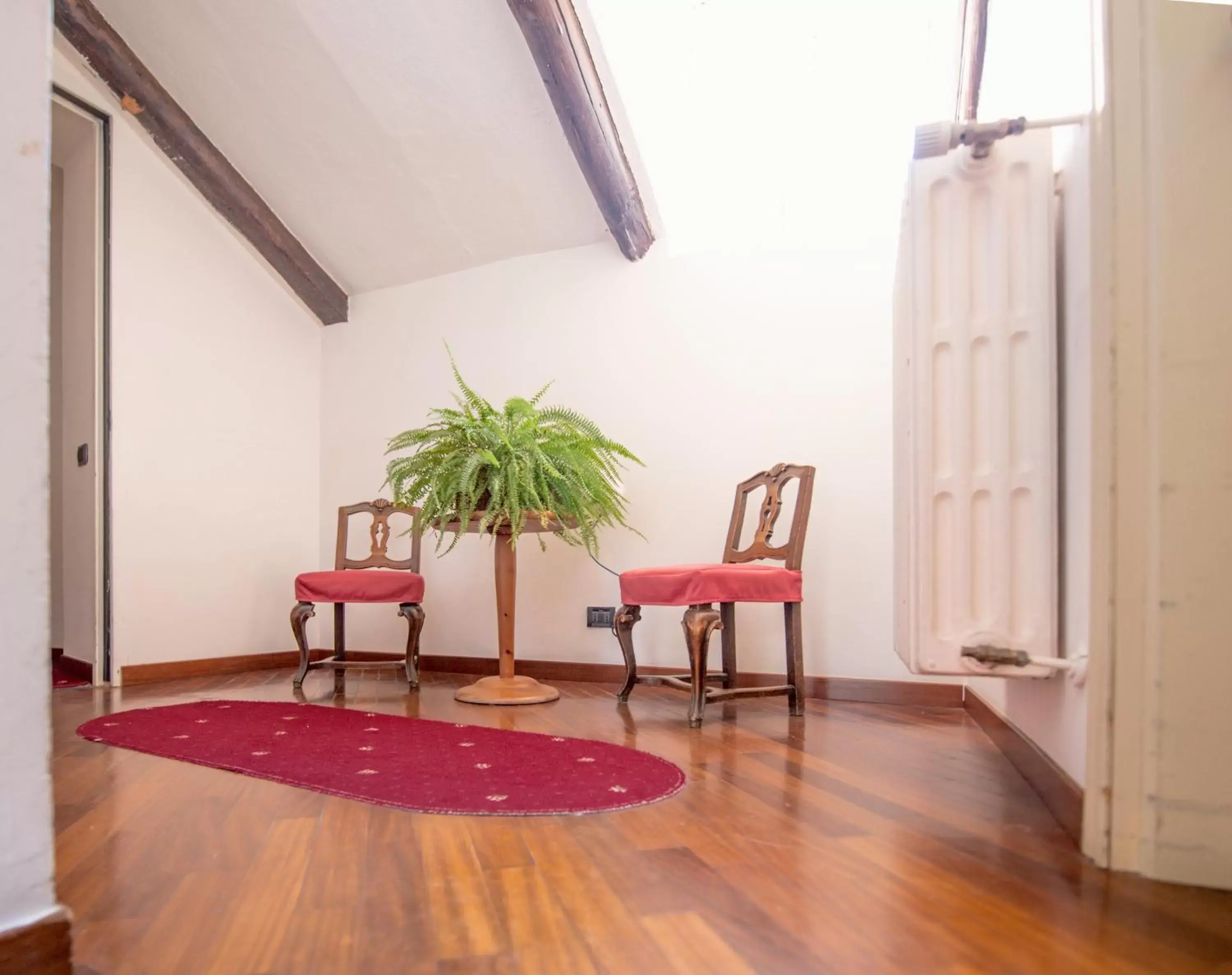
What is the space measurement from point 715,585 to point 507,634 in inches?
37.1

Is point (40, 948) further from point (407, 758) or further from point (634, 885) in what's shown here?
point (407, 758)

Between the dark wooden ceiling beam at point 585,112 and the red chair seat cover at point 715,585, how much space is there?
58.8 inches

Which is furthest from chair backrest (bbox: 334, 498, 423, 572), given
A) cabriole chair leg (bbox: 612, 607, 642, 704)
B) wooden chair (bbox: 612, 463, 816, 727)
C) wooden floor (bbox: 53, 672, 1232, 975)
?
wooden floor (bbox: 53, 672, 1232, 975)

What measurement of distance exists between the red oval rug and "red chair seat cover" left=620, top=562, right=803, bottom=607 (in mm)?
508

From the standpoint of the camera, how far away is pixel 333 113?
140 inches

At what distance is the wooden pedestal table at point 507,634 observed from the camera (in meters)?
3.00

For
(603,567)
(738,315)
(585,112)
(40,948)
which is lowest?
(40,948)

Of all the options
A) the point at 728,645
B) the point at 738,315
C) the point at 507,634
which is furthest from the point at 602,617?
the point at 738,315

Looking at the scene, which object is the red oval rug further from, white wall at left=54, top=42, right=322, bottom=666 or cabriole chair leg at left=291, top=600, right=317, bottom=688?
white wall at left=54, top=42, right=322, bottom=666

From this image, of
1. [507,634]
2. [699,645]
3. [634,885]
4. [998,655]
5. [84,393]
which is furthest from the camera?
[84,393]

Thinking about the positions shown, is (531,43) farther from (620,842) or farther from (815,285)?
(620,842)

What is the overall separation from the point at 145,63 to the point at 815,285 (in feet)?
9.23

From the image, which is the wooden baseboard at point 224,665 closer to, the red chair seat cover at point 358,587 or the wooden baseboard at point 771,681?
the wooden baseboard at point 771,681

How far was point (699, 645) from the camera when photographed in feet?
8.09
